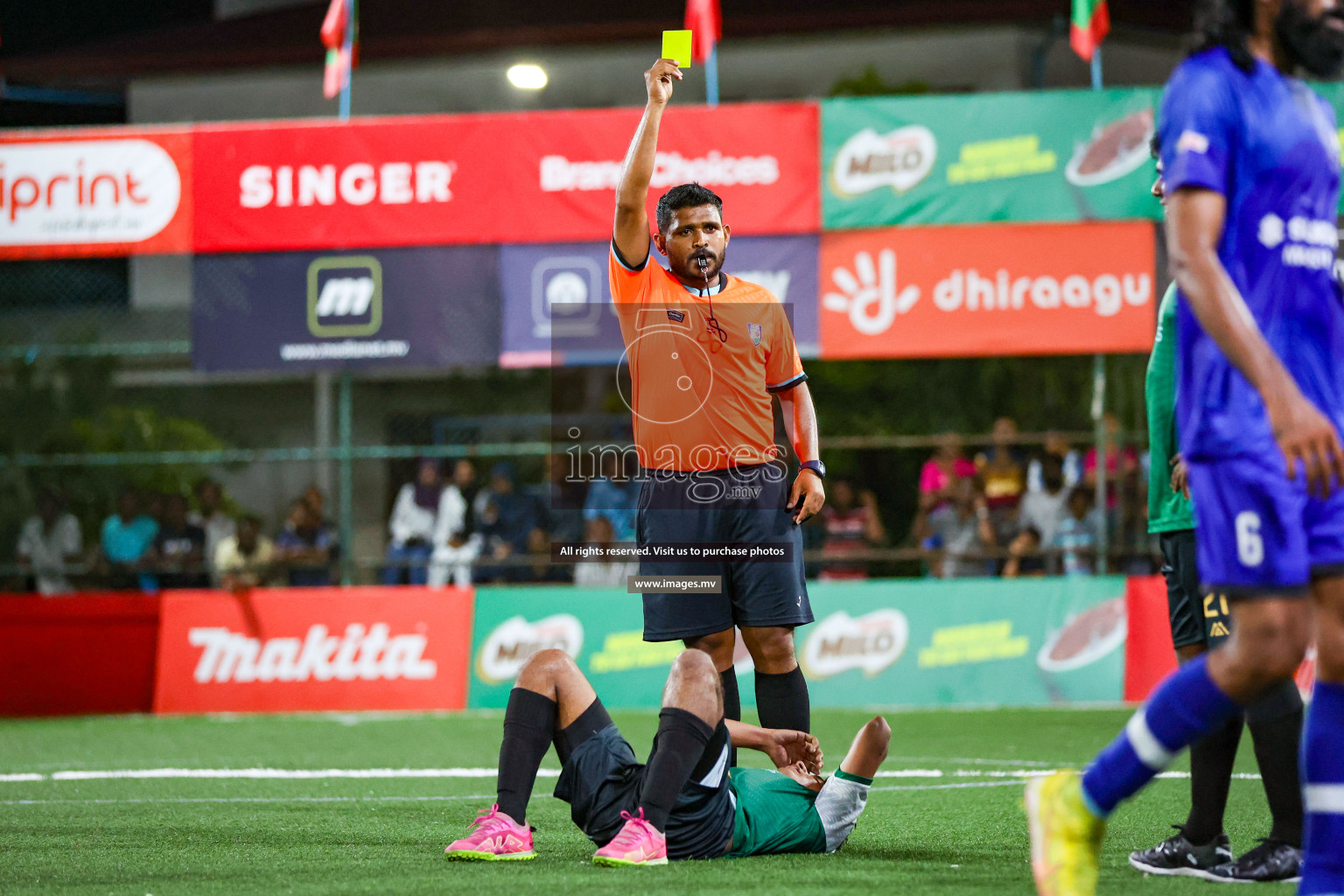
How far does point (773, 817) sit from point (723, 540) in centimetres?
108

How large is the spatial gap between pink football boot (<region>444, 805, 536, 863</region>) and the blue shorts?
2.37m

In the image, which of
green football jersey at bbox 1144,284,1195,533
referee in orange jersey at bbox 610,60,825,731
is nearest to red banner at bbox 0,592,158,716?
referee in orange jersey at bbox 610,60,825,731

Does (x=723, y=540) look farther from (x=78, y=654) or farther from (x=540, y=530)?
(x=78, y=654)

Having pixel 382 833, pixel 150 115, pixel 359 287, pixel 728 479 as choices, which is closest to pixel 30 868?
pixel 382 833

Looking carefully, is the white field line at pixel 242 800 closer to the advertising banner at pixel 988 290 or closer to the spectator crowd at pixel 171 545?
the advertising banner at pixel 988 290

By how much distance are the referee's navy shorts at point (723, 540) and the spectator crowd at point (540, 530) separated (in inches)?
273

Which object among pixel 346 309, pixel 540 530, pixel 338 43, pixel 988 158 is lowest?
pixel 540 530

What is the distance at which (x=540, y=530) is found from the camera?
44.9 ft

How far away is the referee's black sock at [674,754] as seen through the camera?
4309 millimetres

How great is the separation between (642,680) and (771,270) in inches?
141

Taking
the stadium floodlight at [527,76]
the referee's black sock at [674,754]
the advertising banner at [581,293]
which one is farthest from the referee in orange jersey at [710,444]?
the stadium floodlight at [527,76]

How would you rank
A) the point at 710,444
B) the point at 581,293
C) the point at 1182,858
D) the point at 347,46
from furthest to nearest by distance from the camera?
the point at 347,46
the point at 581,293
the point at 710,444
the point at 1182,858

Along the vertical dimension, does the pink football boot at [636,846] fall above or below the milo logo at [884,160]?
below

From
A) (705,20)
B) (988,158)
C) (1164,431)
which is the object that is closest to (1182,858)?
(1164,431)
